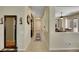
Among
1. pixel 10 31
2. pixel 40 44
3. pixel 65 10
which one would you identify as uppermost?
pixel 65 10

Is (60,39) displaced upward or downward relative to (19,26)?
downward

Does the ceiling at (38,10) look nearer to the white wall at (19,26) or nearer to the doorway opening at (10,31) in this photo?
the white wall at (19,26)

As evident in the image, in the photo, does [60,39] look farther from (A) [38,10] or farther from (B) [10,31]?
(B) [10,31]

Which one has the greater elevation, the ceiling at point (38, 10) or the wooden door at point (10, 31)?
the ceiling at point (38, 10)

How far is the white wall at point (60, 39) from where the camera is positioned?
206 centimetres

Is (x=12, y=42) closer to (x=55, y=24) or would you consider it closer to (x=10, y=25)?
(x=10, y=25)

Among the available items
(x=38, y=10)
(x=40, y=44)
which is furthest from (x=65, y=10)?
(x=40, y=44)

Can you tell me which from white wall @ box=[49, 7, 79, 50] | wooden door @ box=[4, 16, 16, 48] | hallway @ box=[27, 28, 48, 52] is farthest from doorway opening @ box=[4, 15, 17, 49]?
white wall @ box=[49, 7, 79, 50]

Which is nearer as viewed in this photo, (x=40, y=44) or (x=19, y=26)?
(x=19, y=26)

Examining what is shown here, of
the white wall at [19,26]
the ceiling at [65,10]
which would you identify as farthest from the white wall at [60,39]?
the white wall at [19,26]

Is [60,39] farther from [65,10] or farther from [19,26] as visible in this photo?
[19,26]

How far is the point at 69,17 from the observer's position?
2.10 m

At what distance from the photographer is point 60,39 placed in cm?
210
